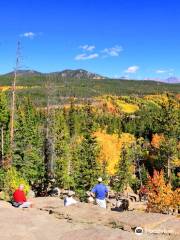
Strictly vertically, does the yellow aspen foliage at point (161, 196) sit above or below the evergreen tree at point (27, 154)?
below

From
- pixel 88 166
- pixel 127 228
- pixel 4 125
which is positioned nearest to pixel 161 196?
pixel 88 166

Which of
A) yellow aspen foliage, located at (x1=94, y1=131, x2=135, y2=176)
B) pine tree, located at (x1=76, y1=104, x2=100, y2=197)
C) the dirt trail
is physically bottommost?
yellow aspen foliage, located at (x1=94, y1=131, x2=135, y2=176)

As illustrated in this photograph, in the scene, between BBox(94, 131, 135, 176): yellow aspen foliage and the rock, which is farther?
BBox(94, 131, 135, 176): yellow aspen foliage

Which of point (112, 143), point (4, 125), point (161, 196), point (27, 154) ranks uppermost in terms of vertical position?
point (4, 125)

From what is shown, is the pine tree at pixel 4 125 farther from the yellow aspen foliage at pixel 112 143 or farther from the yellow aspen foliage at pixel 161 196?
the yellow aspen foliage at pixel 112 143

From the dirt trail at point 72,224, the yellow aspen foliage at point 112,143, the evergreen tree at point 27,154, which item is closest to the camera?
the dirt trail at point 72,224

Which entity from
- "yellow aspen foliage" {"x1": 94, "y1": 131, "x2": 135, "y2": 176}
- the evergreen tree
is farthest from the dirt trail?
"yellow aspen foliage" {"x1": 94, "y1": 131, "x2": 135, "y2": 176}

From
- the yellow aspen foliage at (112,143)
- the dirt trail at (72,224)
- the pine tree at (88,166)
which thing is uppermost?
the dirt trail at (72,224)

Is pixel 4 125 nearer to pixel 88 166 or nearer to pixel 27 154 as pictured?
pixel 27 154

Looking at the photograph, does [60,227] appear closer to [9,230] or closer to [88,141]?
[9,230]

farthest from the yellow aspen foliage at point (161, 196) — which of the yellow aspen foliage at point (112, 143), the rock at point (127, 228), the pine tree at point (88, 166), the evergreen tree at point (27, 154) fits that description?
the yellow aspen foliage at point (112, 143)

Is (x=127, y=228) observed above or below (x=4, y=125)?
below

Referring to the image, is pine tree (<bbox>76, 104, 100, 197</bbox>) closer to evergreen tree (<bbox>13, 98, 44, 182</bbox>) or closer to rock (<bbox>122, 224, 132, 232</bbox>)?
evergreen tree (<bbox>13, 98, 44, 182</bbox>)

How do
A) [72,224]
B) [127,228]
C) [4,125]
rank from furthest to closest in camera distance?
1. [4,125]
2. [72,224]
3. [127,228]
